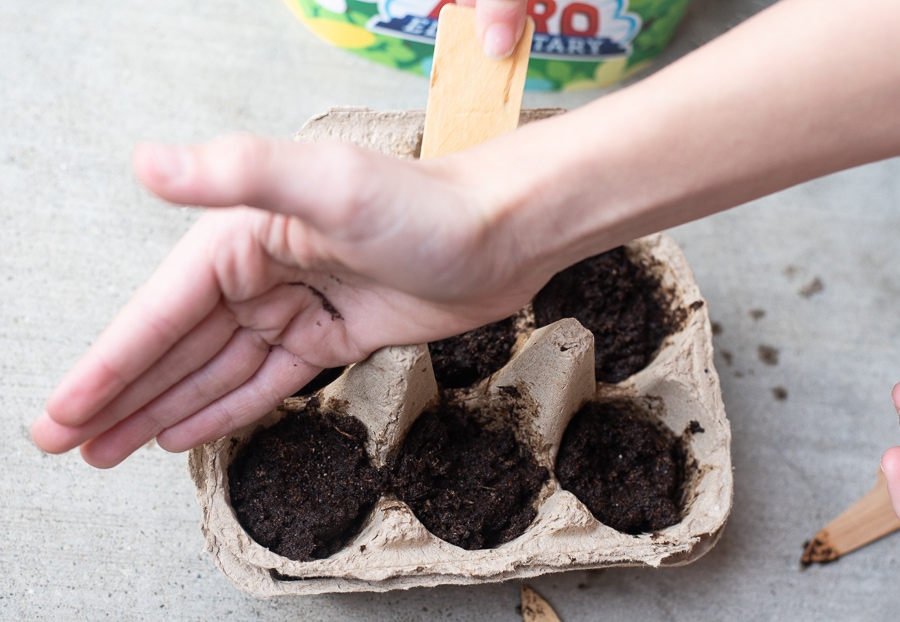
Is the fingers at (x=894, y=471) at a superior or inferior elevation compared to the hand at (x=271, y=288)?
inferior

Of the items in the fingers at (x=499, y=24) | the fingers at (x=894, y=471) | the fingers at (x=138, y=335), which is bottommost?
the fingers at (x=894, y=471)

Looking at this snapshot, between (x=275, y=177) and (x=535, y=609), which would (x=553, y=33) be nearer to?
(x=275, y=177)

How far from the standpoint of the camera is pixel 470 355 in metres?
1.12

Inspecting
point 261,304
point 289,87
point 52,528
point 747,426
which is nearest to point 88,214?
point 289,87

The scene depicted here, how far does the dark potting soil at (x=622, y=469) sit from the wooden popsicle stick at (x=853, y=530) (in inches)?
15.7

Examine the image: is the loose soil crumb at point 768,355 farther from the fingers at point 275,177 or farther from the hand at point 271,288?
the fingers at point 275,177

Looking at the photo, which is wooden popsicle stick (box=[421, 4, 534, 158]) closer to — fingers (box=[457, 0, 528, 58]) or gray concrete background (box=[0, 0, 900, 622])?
fingers (box=[457, 0, 528, 58])

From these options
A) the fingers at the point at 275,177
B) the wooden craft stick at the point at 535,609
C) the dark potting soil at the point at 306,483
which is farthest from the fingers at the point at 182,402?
the wooden craft stick at the point at 535,609

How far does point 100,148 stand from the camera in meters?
1.50

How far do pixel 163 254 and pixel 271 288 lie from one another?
630 mm

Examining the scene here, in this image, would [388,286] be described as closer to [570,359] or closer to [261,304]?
[261,304]

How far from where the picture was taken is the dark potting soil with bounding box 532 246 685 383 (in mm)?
1174

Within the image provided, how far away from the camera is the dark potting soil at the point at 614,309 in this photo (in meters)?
1.17

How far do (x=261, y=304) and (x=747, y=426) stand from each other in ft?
3.24
